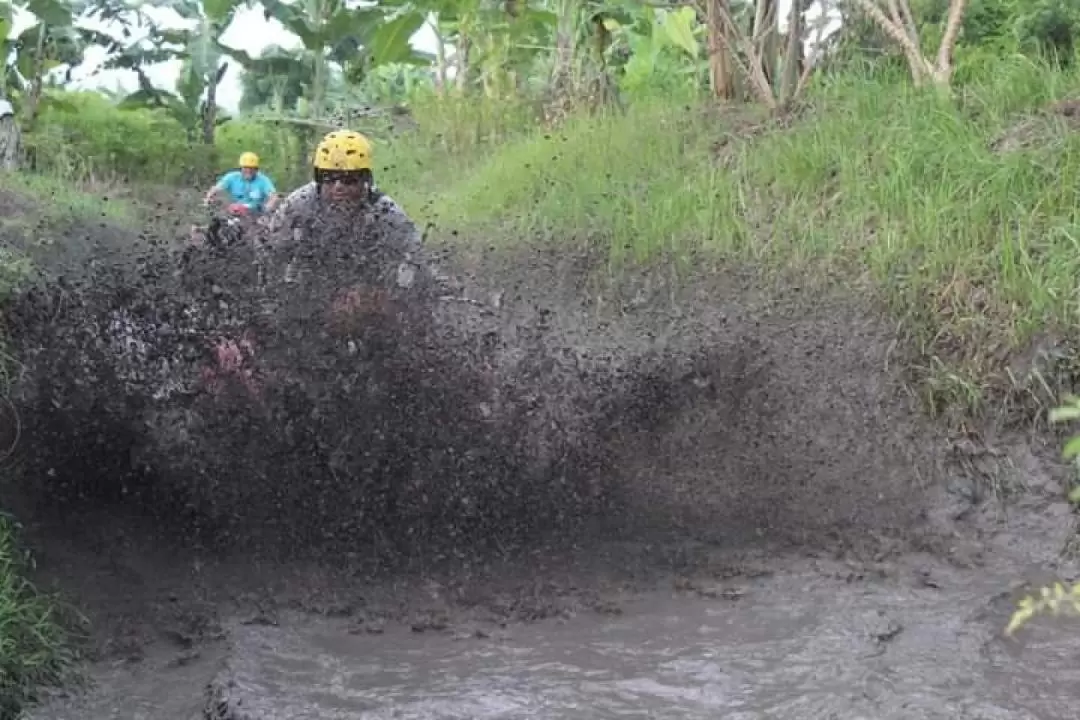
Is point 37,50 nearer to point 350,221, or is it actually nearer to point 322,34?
point 322,34

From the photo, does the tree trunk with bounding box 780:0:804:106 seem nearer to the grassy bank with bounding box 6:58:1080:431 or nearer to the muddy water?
the grassy bank with bounding box 6:58:1080:431

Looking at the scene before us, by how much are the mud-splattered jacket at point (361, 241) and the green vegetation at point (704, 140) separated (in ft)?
2.71

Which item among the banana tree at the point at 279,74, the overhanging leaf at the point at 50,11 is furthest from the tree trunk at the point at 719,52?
the overhanging leaf at the point at 50,11

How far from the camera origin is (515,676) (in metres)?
4.48

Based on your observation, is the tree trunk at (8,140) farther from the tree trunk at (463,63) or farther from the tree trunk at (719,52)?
the tree trunk at (719,52)

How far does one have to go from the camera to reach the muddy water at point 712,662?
416 cm

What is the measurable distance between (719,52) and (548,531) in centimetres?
489

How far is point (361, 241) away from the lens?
6234 millimetres

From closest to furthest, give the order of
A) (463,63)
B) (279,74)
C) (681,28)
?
(681,28)
(463,63)
(279,74)

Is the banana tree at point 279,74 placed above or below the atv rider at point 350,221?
above

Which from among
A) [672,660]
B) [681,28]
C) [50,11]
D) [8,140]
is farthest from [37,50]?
[672,660]

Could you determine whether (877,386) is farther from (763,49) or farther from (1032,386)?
(763,49)

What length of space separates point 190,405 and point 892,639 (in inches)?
125

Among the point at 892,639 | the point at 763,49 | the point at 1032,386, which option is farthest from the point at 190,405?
the point at 763,49
